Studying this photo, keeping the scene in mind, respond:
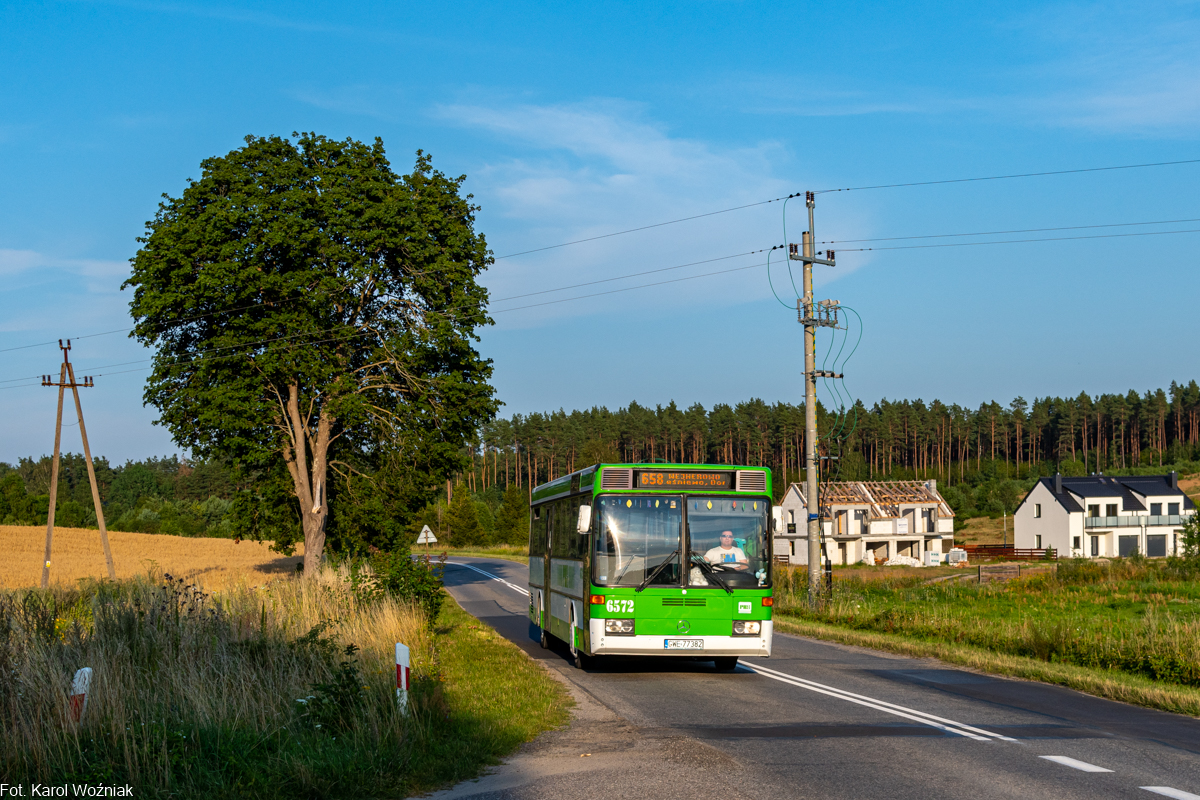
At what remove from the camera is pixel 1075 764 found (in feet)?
28.1

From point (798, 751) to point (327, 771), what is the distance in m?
4.10

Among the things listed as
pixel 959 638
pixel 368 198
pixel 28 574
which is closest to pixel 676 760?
pixel 959 638

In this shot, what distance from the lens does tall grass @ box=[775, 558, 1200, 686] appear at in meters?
16.4

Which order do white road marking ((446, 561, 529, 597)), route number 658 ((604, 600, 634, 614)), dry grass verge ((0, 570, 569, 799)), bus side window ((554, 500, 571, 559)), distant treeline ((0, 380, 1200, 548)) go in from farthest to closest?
1. distant treeline ((0, 380, 1200, 548))
2. white road marking ((446, 561, 529, 597))
3. bus side window ((554, 500, 571, 559))
4. route number 658 ((604, 600, 634, 614))
5. dry grass verge ((0, 570, 569, 799))

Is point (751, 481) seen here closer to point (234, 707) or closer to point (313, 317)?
point (234, 707)

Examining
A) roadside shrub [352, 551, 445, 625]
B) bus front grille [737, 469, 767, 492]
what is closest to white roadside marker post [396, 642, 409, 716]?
bus front grille [737, 469, 767, 492]

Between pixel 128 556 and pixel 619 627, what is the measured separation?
160ft

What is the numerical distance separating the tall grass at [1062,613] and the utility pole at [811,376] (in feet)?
4.20

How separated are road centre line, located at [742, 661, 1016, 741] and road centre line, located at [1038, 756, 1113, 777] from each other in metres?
1.05

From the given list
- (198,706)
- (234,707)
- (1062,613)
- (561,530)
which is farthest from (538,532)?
(1062,613)

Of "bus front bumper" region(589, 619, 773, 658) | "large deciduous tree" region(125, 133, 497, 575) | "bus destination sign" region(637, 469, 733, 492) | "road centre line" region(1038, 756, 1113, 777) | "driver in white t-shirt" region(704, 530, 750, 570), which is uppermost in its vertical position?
"large deciduous tree" region(125, 133, 497, 575)

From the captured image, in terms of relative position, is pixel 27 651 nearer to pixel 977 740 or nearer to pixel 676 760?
pixel 676 760

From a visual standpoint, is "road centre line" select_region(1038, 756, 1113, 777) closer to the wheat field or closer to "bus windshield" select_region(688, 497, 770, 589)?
"bus windshield" select_region(688, 497, 770, 589)

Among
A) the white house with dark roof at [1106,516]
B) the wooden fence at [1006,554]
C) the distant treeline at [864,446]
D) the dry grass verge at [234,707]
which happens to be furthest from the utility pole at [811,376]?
the distant treeline at [864,446]
